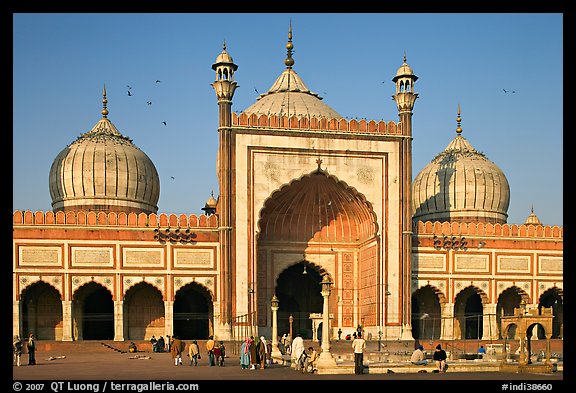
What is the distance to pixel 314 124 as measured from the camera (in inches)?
1206

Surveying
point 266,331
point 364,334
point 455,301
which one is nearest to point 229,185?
point 266,331

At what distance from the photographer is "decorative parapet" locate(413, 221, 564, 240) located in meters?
32.5

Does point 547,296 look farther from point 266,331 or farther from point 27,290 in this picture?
point 27,290

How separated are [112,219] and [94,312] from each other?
4234mm

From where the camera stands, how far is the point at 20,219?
29109 mm

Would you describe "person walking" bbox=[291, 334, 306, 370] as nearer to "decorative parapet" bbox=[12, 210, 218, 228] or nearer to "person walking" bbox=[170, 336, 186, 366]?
"person walking" bbox=[170, 336, 186, 366]

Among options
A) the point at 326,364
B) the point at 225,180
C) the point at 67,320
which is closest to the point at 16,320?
the point at 67,320

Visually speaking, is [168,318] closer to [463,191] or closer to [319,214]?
[319,214]

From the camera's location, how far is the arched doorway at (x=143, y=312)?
30.7 meters

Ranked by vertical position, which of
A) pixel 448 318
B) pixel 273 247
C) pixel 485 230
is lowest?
pixel 448 318

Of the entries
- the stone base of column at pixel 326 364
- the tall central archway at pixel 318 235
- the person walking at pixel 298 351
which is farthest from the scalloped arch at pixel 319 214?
the stone base of column at pixel 326 364

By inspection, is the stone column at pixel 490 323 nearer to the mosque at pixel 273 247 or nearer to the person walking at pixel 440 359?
the mosque at pixel 273 247

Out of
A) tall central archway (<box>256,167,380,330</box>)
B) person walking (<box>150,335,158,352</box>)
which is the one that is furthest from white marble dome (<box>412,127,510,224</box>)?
person walking (<box>150,335,158,352</box>)
